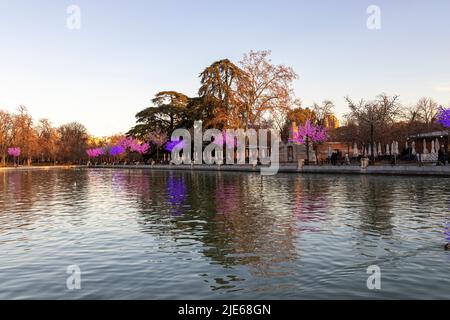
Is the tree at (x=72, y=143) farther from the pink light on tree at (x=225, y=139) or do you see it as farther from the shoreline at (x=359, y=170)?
the shoreline at (x=359, y=170)

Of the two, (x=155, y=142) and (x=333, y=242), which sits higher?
(x=155, y=142)

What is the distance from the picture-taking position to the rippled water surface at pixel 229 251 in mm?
6840

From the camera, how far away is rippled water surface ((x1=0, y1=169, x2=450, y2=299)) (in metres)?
6.84

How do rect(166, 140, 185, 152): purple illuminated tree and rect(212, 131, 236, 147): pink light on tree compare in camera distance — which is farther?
rect(166, 140, 185, 152): purple illuminated tree

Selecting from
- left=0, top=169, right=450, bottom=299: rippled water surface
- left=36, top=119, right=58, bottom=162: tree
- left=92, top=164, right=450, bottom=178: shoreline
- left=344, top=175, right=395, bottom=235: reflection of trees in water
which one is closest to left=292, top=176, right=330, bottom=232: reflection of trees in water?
left=0, top=169, right=450, bottom=299: rippled water surface

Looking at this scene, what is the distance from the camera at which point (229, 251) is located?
9.46 m

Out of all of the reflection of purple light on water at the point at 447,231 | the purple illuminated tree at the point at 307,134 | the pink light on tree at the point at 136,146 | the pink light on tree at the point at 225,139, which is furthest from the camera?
the pink light on tree at the point at 136,146

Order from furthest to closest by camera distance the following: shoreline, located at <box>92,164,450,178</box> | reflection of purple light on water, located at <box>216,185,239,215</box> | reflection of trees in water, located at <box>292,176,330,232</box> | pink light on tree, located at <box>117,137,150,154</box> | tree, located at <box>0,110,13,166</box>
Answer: tree, located at <box>0,110,13,166</box>, pink light on tree, located at <box>117,137,150,154</box>, shoreline, located at <box>92,164,450,178</box>, reflection of purple light on water, located at <box>216,185,239,215</box>, reflection of trees in water, located at <box>292,176,330,232</box>

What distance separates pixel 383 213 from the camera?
1460cm

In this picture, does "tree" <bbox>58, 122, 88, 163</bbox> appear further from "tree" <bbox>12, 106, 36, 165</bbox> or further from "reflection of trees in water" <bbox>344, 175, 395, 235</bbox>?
"reflection of trees in water" <bbox>344, 175, 395, 235</bbox>

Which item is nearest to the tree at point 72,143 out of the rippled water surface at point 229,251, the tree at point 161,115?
the tree at point 161,115
